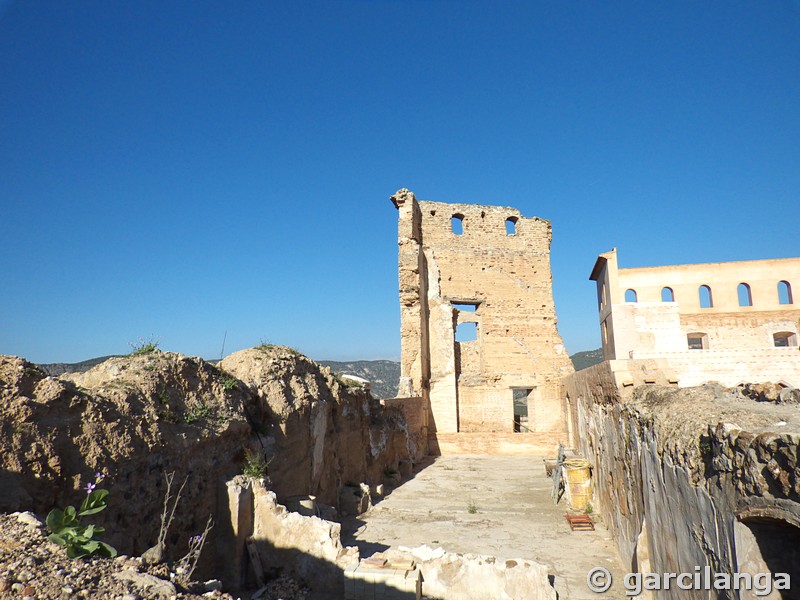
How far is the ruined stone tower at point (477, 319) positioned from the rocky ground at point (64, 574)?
15.1 metres

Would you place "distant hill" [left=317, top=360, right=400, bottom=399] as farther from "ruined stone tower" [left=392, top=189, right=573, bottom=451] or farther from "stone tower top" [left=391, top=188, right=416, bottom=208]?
"stone tower top" [left=391, top=188, right=416, bottom=208]

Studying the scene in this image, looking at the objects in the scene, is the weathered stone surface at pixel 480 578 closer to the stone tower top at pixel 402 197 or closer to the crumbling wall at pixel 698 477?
the crumbling wall at pixel 698 477

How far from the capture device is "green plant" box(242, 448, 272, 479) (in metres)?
7.20

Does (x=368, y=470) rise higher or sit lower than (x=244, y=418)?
lower

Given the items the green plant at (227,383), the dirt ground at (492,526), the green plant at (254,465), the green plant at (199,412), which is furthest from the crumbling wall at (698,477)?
the green plant at (227,383)

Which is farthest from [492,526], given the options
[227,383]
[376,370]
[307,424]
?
[376,370]

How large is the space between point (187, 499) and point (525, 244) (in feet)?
58.0

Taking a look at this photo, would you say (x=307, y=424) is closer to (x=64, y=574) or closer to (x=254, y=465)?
(x=254, y=465)

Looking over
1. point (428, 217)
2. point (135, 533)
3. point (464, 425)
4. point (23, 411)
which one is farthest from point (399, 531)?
point (428, 217)

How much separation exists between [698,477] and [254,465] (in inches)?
222

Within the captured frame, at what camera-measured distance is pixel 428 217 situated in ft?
67.1

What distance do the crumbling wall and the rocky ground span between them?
346 centimetres

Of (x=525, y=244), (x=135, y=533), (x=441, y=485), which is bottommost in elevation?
(x=441, y=485)

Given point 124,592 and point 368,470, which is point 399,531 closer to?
point 368,470
